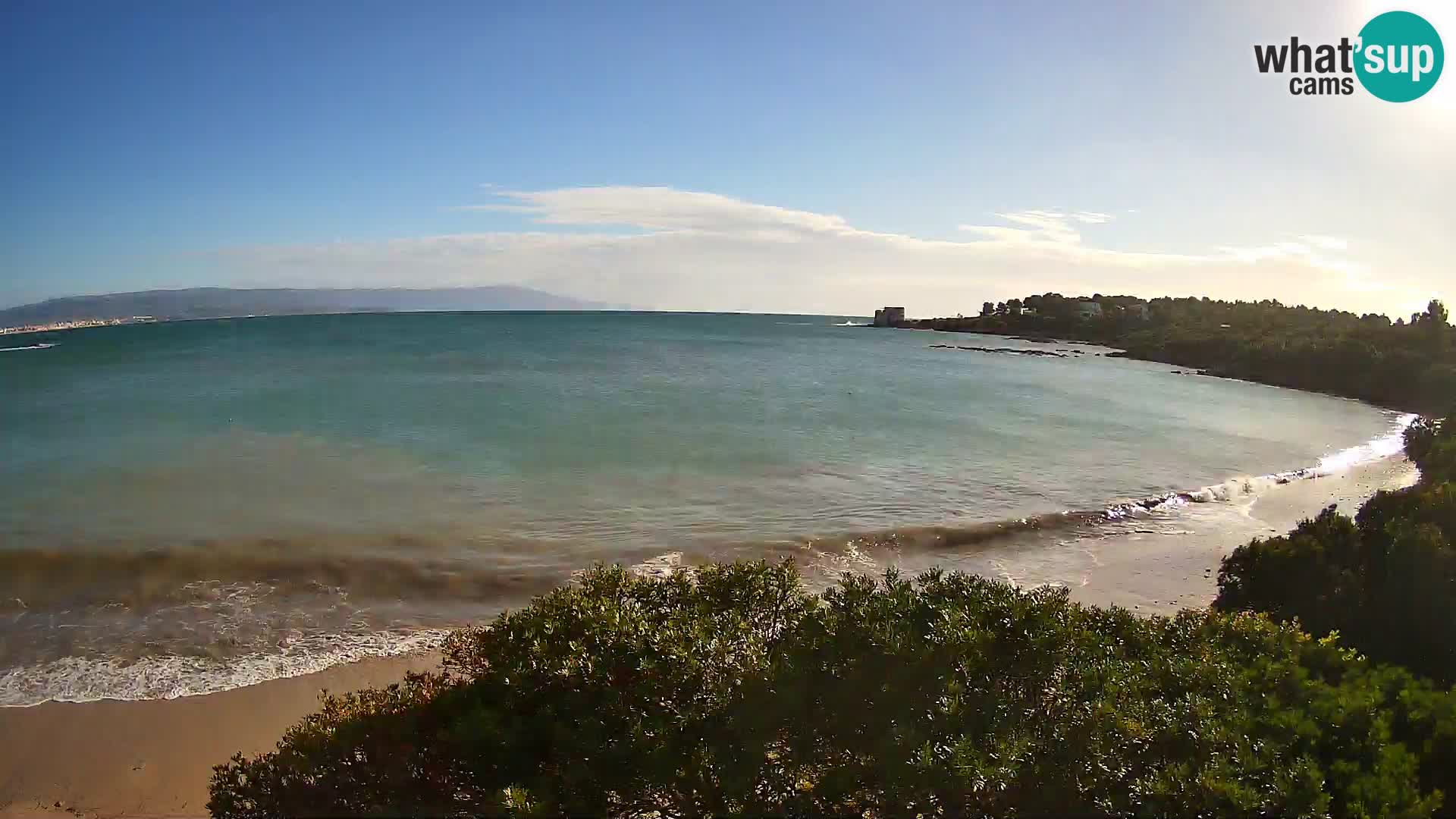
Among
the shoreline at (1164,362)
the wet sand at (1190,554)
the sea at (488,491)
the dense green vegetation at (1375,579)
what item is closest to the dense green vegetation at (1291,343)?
the shoreline at (1164,362)

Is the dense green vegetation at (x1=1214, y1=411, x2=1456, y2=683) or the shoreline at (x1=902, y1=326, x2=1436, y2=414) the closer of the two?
the dense green vegetation at (x1=1214, y1=411, x2=1456, y2=683)

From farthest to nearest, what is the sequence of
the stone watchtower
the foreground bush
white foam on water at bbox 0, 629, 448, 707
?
the stone watchtower → white foam on water at bbox 0, 629, 448, 707 → the foreground bush

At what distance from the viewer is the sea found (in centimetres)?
1011

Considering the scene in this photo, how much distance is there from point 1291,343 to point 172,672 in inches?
2572

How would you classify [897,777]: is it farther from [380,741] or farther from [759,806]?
[380,741]

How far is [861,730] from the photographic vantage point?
4.59 metres

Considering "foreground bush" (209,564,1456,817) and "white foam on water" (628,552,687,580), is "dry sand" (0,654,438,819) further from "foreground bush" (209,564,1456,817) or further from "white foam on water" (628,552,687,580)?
"white foam on water" (628,552,687,580)

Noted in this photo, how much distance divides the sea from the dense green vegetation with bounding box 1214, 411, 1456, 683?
3765 mm

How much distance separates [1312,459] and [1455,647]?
64.2 feet

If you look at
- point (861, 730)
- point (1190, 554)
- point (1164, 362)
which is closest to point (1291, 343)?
point (1164, 362)

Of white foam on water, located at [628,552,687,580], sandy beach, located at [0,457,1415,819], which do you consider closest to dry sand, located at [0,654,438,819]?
sandy beach, located at [0,457,1415,819]

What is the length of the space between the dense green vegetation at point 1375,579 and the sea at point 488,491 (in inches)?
148

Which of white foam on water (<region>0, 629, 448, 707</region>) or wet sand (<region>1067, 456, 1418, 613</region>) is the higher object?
wet sand (<region>1067, 456, 1418, 613</region>)

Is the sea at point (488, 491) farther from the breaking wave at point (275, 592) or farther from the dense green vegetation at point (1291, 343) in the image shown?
the dense green vegetation at point (1291, 343)
